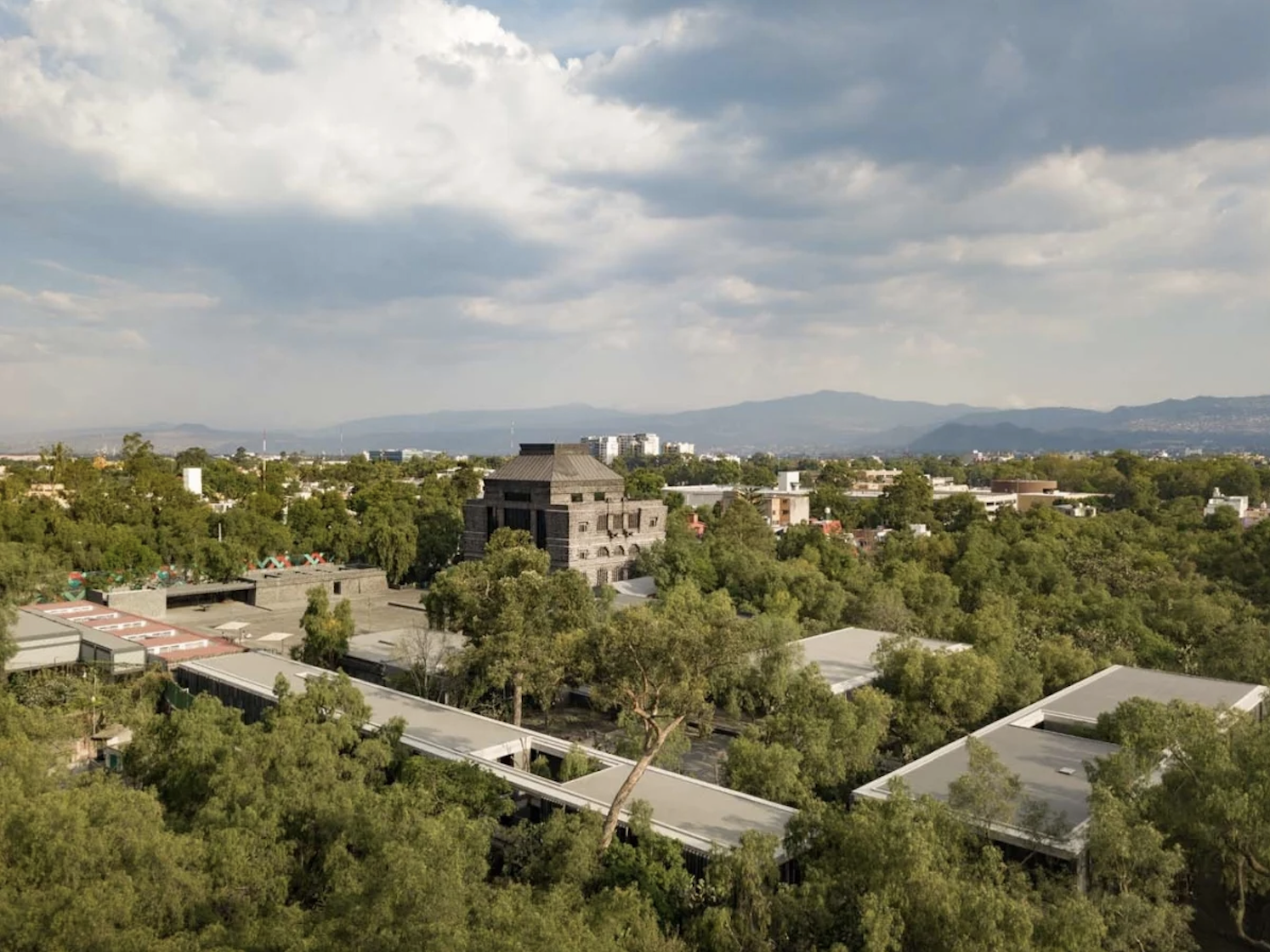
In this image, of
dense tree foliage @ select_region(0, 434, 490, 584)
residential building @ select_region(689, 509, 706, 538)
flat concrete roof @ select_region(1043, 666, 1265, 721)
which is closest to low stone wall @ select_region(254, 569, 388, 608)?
dense tree foliage @ select_region(0, 434, 490, 584)

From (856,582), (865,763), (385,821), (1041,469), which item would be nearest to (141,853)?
(385,821)

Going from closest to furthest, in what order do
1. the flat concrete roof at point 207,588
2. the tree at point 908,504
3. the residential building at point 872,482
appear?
the flat concrete roof at point 207,588 → the tree at point 908,504 → the residential building at point 872,482

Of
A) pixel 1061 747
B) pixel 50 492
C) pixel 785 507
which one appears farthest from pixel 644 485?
pixel 1061 747

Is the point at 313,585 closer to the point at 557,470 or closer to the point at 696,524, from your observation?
the point at 557,470

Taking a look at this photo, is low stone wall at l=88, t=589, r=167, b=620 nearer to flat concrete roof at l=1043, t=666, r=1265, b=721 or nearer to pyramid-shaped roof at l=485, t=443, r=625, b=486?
pyramid-shaped roof at l=485, t=443, r=625, b=486

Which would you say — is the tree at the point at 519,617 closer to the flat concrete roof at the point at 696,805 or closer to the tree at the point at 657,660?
the flat concrete roof at the point at 696,805

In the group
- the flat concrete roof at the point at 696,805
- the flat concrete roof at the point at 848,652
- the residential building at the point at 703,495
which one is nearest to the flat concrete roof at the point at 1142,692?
the flat concrete roof at the point at 848,652
